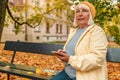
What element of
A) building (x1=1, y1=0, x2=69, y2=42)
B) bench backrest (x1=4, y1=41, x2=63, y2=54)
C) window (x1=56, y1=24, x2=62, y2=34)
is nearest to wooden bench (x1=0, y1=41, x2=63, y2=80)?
bench backrest (x1=4, y1=41, x2=63, y2=54)

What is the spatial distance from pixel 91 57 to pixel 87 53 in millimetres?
105

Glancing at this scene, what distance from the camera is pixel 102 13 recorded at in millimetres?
13102

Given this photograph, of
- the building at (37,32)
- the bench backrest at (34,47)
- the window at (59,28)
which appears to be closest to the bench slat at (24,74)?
the bench backrest at (34,47)

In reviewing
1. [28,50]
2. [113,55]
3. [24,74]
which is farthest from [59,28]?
[113,55]

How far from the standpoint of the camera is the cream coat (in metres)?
3.82

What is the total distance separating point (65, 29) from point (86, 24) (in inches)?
2029

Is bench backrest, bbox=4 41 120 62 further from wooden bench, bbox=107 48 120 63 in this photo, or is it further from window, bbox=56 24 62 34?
window, bbox=56 24 62 34

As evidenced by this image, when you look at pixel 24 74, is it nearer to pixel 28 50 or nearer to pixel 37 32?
pixel 28 50

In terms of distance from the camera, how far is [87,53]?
3.91 m

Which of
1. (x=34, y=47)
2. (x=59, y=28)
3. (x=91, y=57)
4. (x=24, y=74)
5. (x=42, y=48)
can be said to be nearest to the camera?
(x=91, y=57)

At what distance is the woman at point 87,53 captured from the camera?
3.83 meters

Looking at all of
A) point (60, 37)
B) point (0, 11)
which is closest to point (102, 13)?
point (0, 11)

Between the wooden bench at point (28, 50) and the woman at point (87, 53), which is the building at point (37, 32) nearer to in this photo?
the wooden bench at point (28, 50)

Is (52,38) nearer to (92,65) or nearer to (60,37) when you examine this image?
(60,37)
